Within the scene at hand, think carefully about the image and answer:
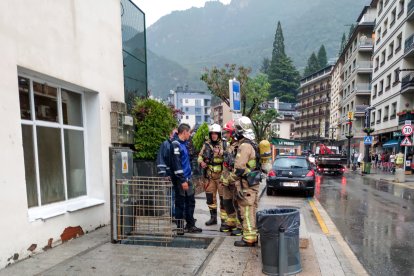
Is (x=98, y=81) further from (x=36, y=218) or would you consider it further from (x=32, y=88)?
(x=36, y=218)

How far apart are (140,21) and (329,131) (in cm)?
6459

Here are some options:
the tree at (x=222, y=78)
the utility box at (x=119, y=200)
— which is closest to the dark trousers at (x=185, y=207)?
the utility box at (x=119, y=200)

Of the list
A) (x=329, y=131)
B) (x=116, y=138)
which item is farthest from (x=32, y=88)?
(x=329, y=131)

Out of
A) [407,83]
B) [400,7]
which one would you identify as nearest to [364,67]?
[400,7]

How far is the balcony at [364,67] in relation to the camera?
138 feet

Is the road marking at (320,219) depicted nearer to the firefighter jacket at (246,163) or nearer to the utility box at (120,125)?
the firefighter jacket at (246,163)

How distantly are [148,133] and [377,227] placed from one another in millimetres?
5405

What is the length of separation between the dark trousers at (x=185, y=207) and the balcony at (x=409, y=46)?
2567 centimetres

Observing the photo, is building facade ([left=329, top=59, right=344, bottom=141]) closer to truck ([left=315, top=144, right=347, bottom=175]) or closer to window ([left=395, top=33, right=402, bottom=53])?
window ([left=395, top=33, right=402, bottom=53])

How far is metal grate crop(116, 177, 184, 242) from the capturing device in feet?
Answer: 16.1

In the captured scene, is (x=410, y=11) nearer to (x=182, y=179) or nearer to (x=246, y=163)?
(x=246, y=163)

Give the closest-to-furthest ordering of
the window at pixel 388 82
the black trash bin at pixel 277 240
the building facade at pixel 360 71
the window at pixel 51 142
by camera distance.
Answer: the black trash bin at pixel 277 240 < the window at pixel 51 142 < the window at pixel 388 82 < the building facade at pixel 360 71

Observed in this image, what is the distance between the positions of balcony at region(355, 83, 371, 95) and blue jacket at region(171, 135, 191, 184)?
4365 cm

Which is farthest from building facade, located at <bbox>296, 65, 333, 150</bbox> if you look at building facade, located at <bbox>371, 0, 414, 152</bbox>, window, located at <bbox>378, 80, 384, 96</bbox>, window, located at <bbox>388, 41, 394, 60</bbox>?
window, located at <bbox>388, 41, 394, 60</bbox>
